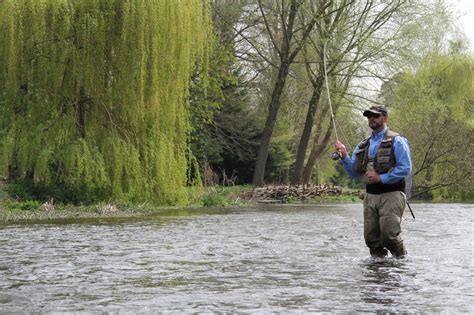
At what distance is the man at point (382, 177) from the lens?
9.60 meters

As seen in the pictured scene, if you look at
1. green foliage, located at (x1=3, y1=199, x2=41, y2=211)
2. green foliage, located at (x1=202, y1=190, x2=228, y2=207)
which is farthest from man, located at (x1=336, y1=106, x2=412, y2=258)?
green foliage, located at (x1=202, y1=190, x2=228, y2=207)

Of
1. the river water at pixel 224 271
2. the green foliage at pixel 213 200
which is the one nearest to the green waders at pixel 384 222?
the river water at pixel 224 271

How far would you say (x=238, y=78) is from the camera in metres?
37.9

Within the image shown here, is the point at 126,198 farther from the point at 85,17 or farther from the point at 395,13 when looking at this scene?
the point at 395,13

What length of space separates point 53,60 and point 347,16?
60.2 feet

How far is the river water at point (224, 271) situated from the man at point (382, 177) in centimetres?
35

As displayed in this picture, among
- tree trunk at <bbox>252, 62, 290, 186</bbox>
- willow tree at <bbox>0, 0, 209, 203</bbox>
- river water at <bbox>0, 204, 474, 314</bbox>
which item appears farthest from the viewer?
tree trunk at <bbox>252, 62, 290, 186</bbox>

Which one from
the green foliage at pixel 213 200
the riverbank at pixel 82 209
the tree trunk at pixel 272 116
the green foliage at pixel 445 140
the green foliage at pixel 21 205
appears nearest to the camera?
the riverbank at pixel 82 209

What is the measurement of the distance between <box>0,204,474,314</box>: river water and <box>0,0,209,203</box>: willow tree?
4682mm

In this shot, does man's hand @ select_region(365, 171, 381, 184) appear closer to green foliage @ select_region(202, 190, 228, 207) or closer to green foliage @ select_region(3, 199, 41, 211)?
green foliage @ select_region(3, 199, 41, 211)

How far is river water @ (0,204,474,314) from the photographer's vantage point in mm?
6875

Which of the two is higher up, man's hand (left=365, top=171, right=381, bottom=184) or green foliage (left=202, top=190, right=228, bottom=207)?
man's hand (left=365, top=171, right=381, bottom=184)

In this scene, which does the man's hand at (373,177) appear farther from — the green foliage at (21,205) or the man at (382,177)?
the green foliage at (21,205)

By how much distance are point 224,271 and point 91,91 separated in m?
12.6
